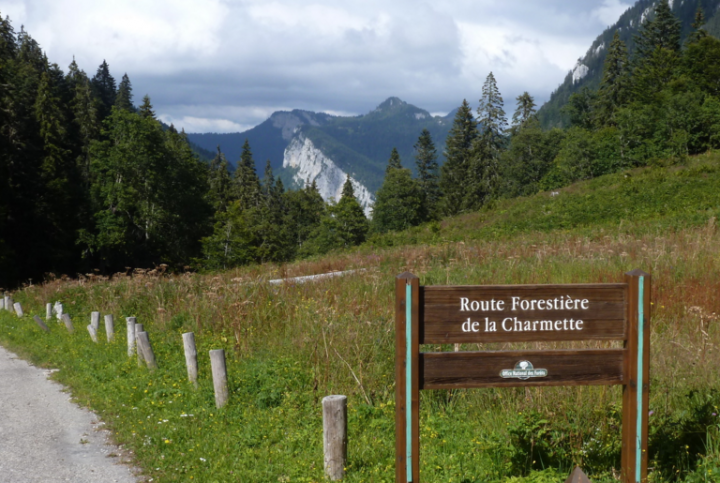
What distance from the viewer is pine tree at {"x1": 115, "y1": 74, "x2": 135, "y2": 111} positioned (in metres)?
73.9

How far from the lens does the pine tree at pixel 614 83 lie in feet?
204

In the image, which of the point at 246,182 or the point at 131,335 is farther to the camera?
the point at 246,182

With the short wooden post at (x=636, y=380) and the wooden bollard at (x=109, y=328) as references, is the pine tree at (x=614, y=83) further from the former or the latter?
the short wooden post at (x=636, y=380)

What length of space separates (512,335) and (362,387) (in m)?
2.81

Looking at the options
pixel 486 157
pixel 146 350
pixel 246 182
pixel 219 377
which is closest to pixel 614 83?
pixel 486 157

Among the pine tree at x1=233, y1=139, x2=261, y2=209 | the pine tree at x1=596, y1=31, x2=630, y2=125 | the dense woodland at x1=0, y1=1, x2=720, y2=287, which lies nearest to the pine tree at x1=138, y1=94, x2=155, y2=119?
the dense woodland at x1=0, y1=1, x2=720, y2=287

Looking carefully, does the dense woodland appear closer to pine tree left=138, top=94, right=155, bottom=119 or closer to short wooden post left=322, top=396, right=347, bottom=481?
pine tree left=138, top=94, right=155, bottom=119

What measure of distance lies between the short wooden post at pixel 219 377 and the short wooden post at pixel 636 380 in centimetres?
412

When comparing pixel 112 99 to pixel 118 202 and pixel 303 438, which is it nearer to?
pixel 118 202

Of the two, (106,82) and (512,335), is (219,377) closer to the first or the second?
(512,335)

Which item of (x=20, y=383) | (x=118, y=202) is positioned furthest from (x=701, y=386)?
(x=118, y=202)

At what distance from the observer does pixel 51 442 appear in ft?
19.4

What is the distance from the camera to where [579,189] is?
29.4 m

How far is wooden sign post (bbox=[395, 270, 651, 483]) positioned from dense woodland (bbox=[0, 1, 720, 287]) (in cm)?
2403
